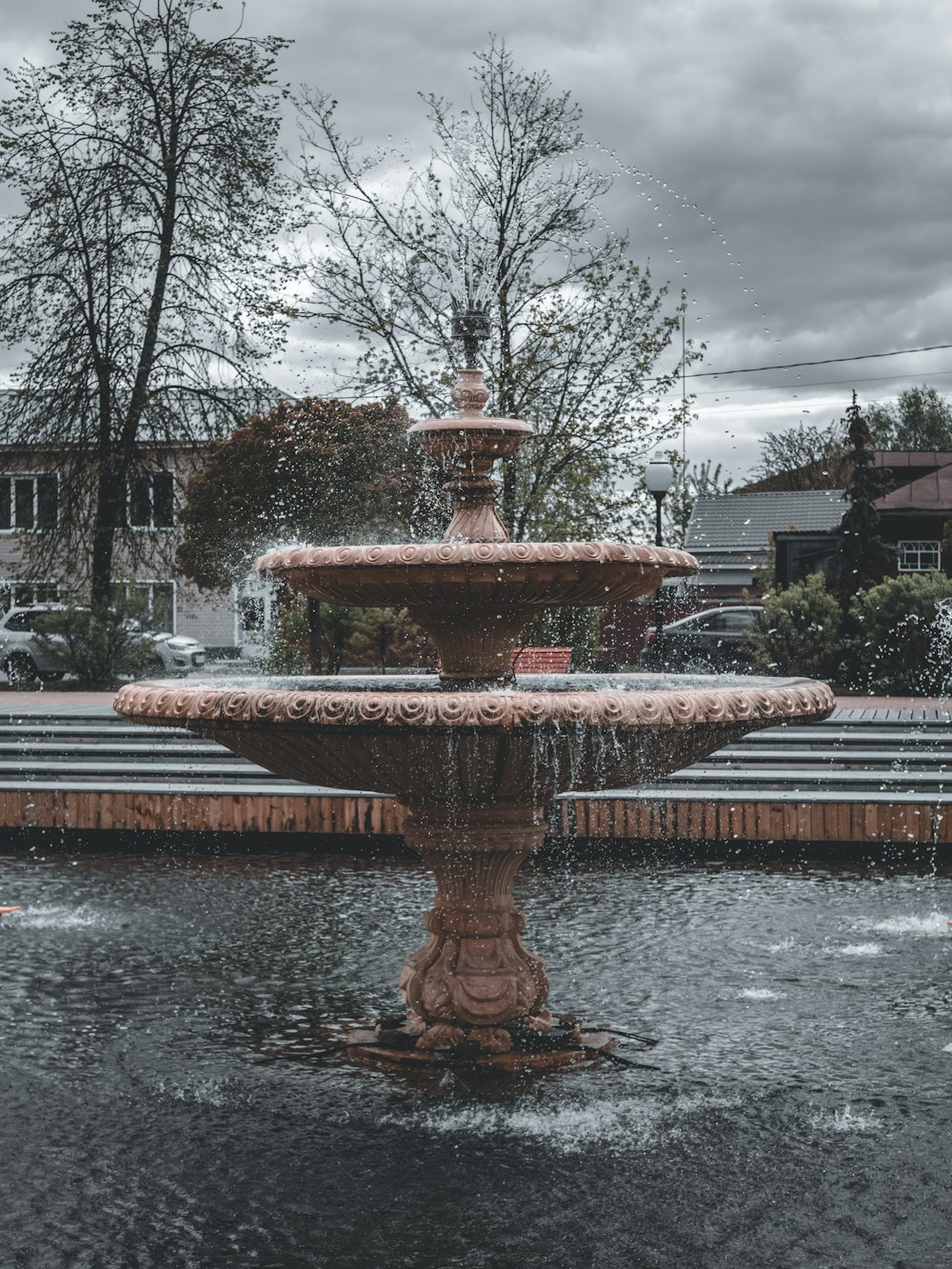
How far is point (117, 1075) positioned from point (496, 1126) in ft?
3.99

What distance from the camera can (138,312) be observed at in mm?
25156

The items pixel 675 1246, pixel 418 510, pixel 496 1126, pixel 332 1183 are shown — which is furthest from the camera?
pixel 418 510

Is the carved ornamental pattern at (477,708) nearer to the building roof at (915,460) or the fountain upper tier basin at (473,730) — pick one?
the fountain upper tier basin at (473,730)

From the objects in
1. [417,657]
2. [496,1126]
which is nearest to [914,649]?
Result: [417,657]

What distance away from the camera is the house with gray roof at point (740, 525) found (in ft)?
148

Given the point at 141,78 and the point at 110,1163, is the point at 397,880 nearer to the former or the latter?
the point at 110,1163

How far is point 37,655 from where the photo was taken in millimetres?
24922

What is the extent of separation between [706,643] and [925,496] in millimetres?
22208

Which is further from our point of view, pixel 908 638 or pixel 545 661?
pixel 908 638

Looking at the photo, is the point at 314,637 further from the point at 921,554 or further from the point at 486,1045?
the point at 921,554

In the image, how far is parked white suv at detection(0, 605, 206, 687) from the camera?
23312 mm

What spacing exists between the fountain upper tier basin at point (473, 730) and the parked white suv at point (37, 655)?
17420mm

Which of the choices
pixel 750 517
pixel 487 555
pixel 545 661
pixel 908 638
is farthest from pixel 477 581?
pixel 750 517

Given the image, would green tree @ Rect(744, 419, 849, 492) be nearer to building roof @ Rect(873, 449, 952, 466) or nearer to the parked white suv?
building roof @ Rect(873, 449, 952, 466)
